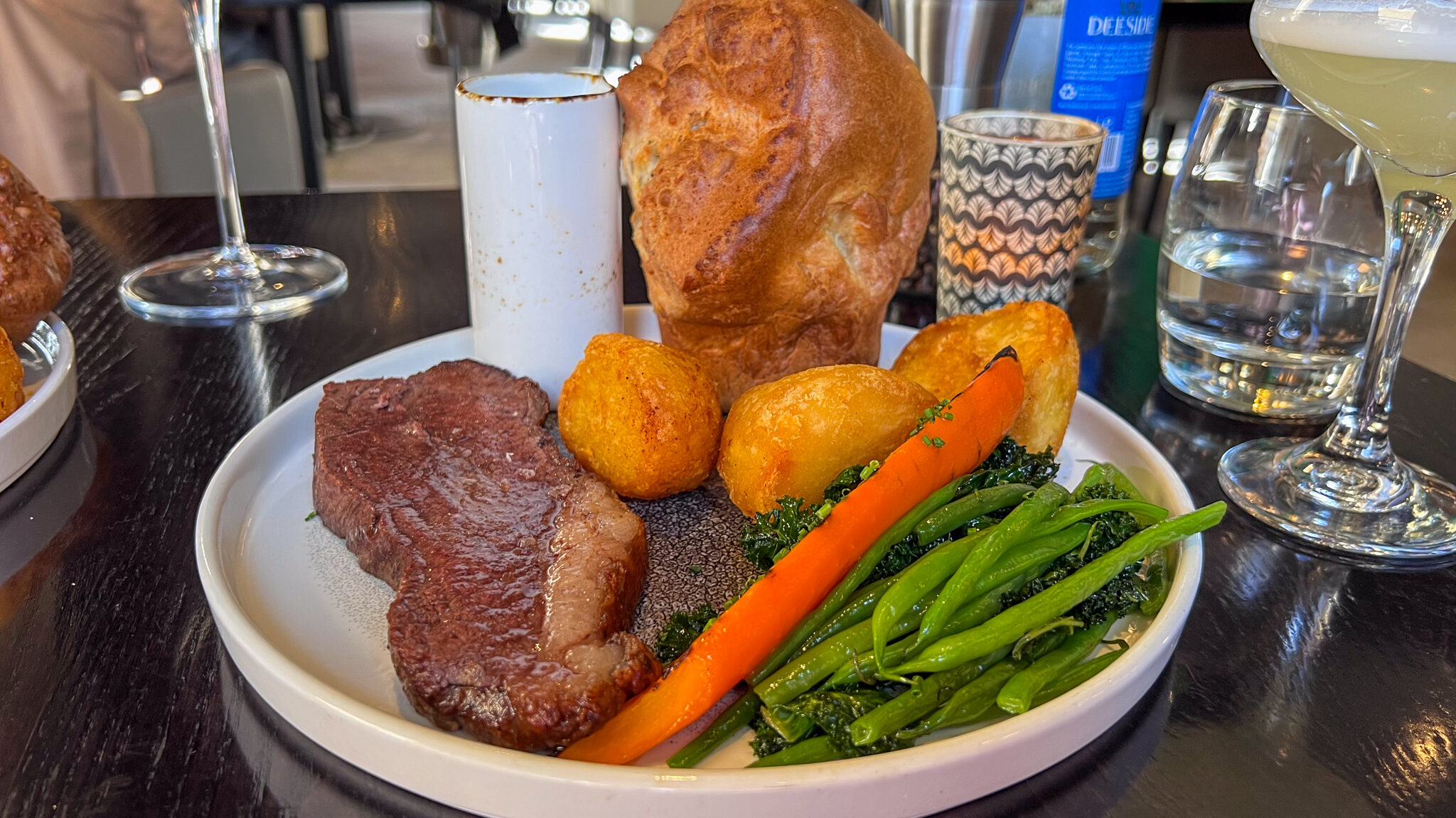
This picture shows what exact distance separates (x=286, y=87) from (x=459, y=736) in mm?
5019

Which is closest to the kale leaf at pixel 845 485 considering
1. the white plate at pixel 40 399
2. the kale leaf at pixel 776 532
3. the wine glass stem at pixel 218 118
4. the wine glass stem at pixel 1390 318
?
the kale leaf at pixel 776 532

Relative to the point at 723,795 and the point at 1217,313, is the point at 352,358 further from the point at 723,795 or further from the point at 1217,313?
the point at 1217,313

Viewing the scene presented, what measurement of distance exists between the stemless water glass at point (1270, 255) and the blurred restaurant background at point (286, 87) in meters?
0.43

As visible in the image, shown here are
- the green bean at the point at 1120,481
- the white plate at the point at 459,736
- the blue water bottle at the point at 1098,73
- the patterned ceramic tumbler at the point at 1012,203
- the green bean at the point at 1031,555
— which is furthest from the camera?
the blue water bottle at the point at 1098,73

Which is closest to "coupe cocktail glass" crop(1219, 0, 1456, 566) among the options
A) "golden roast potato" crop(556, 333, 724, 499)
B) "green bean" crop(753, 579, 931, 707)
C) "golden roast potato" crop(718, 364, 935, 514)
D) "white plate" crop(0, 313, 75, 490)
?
"golden roast potato" crop(718, 364, 935, 514)

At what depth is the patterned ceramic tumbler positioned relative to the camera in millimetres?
1726

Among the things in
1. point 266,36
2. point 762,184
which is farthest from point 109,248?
point 266,36

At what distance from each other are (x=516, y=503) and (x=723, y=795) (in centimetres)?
52

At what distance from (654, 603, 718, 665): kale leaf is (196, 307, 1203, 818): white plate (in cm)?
14

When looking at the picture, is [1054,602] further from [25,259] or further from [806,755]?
[25,259]

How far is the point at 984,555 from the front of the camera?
1.02 meters

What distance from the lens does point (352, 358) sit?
5.94 ft

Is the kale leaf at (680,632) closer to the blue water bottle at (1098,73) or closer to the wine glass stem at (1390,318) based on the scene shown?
the wine glass stem at (1390,318)

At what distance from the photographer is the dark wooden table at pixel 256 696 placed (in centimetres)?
88
